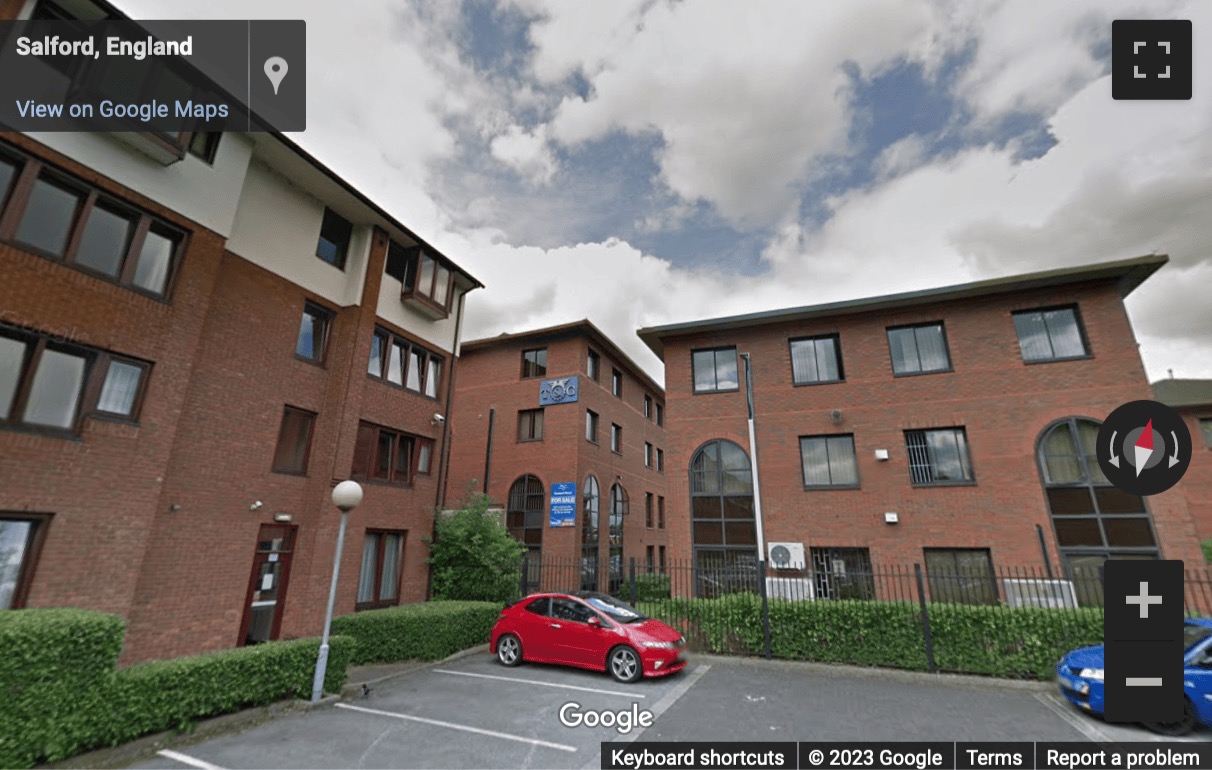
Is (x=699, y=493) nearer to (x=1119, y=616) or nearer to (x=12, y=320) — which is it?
(x=1119, y=616)

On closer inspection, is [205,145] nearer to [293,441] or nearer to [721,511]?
[293,441]

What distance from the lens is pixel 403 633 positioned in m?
11.0

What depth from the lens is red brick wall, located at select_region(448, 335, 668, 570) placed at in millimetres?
20703

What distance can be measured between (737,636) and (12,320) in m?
13.9

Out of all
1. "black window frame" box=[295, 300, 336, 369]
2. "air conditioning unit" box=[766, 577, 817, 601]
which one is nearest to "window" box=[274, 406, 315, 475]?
"black window frame" box=[295, 300, 336, 369]

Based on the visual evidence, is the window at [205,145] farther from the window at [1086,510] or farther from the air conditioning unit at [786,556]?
the window at [1086,510]

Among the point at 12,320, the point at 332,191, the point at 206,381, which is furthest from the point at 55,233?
the point at 332,191

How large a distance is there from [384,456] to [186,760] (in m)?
8.64

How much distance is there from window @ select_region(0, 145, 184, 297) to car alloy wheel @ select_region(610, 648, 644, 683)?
34.9 feet

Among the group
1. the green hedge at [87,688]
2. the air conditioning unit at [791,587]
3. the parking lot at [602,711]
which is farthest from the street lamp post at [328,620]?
the air conditioning unit at [791,587]

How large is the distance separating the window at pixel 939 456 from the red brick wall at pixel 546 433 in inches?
459

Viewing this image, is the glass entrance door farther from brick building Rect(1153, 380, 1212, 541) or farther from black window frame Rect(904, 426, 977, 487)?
brick building Rect(1153, 380, 1212, 541)

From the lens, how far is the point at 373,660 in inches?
425

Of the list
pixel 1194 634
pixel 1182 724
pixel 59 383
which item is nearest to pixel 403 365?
pixel 59 383
